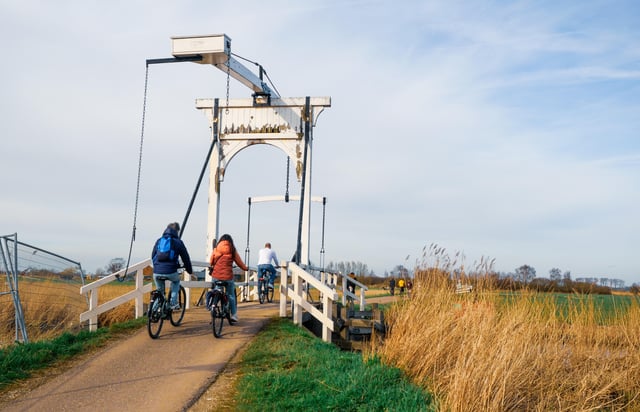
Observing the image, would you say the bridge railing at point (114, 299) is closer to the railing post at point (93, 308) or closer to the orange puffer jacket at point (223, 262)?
the railing post at point (93, 308)

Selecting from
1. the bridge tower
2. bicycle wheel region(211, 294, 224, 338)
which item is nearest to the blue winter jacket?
bicycle wheel region(211, 294, 224, 338)

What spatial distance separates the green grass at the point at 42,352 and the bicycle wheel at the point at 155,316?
0.69 meters

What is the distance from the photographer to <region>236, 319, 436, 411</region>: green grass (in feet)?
21.9

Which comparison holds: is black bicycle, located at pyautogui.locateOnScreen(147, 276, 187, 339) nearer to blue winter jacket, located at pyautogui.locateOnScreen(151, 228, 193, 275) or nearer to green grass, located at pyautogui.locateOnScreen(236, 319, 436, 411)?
blue winter jacket, located at pyautogui.locateOnScreen(151, 228, 193, 275)

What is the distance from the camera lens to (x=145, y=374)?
25.7 ft

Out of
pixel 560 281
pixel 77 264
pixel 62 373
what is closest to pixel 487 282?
pixel 560 281

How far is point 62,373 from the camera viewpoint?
7.88m

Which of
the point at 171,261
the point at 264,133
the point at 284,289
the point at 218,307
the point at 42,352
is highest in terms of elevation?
the point at 264,133

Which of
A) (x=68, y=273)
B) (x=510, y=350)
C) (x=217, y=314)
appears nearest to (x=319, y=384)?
(x=510, y=350)

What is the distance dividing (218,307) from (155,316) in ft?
3.36

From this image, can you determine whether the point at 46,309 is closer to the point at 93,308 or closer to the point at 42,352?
the point at 93,308

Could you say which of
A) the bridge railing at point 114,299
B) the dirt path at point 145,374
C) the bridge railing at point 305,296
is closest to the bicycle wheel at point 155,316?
the dirt path at point 145,374

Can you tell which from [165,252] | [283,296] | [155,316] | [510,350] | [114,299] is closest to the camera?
[510,350]

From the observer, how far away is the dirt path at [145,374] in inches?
265
